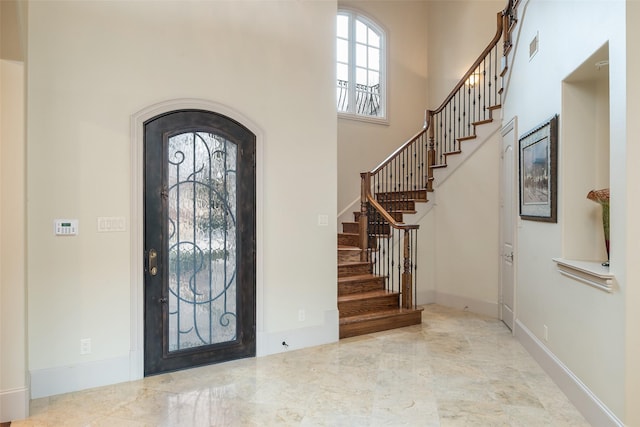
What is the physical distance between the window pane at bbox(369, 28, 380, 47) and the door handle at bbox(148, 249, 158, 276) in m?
6.03

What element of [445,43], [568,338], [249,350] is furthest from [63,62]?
[445,43]

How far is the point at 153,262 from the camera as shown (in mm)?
3367

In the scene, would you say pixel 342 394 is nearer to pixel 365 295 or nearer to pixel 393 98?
pixel 365 295

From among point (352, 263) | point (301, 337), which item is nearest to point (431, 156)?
point (352, 263)

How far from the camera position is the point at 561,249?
3.16m

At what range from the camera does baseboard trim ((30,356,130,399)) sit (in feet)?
9.82

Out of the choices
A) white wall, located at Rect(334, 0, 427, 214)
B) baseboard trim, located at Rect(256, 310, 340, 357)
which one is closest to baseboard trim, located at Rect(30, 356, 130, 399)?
baseboard trim, located at Rect(256, 310, 340, 357)

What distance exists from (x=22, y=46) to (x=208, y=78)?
1352 millimetres

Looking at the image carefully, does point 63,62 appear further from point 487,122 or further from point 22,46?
point 487,122

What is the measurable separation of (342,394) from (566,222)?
85.7 inches

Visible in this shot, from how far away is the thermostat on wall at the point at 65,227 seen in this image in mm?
3023

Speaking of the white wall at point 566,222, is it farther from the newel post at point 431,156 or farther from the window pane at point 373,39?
the window pane at point 373,39

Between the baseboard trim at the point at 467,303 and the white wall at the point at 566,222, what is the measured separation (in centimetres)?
97

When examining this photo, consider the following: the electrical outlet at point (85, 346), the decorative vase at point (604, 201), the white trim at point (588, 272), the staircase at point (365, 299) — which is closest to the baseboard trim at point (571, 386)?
the white trim at point (588, 272)
